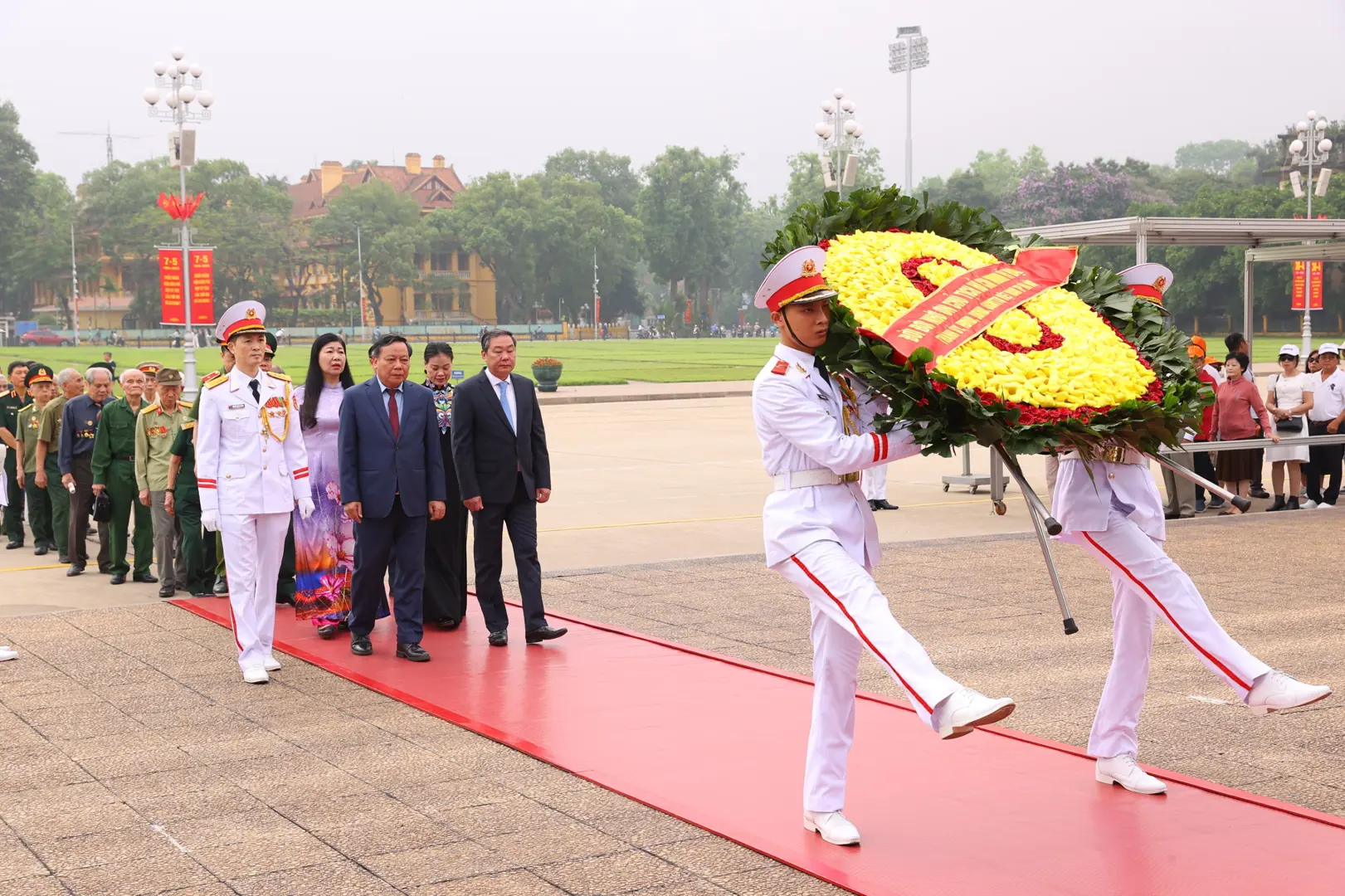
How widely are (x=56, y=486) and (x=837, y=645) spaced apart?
10.2m

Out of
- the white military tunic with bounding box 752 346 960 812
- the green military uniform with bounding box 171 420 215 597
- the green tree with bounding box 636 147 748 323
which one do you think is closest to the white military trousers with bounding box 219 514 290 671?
the green military uniform with bounding box 171 420 215 597

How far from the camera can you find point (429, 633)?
9.20 meters

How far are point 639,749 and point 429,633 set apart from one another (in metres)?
3.31

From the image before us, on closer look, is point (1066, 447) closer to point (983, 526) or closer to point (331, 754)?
point (331, 754)

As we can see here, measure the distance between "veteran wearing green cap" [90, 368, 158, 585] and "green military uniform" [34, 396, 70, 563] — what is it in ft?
4.98

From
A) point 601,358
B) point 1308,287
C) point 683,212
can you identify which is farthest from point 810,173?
point 1308,287

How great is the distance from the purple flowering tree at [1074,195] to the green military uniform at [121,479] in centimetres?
8917

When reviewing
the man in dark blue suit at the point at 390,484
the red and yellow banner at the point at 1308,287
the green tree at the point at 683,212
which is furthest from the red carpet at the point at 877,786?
the green tree at the point at 683,212

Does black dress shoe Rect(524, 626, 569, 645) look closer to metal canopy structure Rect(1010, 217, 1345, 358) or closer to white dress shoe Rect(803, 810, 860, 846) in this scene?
white dress shoe Rect(803, 810, 860, 846)

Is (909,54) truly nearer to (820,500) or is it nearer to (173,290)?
(173,290)

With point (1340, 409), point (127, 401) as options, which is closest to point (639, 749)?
point (127, 401)

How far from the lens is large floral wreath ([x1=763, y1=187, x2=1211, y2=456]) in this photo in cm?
463

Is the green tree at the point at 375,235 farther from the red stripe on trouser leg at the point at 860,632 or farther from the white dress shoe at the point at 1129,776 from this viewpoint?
the red stripe on trouser leg at the point at 860,632

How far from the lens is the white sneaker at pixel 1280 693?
4742 millimetres
